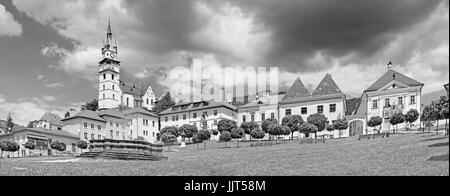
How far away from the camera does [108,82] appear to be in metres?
130

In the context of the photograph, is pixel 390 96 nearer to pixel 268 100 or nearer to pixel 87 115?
pixel 268 100

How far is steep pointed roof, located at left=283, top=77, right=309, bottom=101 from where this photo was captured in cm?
7194

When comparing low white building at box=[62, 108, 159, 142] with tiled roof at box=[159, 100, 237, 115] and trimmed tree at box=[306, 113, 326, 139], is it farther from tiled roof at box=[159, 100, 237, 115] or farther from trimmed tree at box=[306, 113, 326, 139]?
trimmed tree at box=[306, 113, 326, 139]

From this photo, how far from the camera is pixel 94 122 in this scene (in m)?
84.2

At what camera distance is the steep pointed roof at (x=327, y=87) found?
68500 mm

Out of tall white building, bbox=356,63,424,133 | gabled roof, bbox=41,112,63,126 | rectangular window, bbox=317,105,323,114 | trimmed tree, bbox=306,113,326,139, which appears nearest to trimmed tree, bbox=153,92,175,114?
gabled roof, bbox=41,112,63,126

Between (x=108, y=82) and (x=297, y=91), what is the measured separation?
255ft

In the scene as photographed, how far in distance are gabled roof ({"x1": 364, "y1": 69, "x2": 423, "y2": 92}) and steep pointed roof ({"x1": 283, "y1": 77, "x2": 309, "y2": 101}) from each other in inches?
470

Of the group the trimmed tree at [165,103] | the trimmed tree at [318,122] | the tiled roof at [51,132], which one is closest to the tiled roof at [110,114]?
the tiled roof at [51,132]

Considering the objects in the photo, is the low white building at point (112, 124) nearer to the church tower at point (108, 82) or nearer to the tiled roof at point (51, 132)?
the tiled roof at point (51, 132)

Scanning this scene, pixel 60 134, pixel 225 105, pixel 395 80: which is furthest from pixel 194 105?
pixel 395 80

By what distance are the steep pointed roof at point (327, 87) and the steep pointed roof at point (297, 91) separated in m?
2.29
